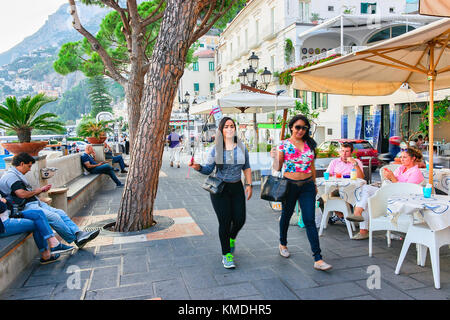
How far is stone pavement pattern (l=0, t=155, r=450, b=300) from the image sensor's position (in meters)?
3.18

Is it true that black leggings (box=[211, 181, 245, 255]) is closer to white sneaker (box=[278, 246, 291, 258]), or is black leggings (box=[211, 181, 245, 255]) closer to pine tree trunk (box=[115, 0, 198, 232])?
white sneaker (box=[278, 246, 291, 258])

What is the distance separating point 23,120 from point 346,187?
495 cm

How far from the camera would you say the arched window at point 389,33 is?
21.9 metres

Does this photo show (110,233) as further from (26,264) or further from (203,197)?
(203,197)

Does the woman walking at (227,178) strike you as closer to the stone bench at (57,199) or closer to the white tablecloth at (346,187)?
the white tablecloth at (346,187)

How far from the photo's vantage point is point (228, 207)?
376 centimetres

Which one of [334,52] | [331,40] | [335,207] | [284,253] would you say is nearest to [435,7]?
[335,207]

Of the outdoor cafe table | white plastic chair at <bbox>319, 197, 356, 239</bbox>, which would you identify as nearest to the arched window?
the outdoor cafe table

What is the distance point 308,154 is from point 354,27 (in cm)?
2200

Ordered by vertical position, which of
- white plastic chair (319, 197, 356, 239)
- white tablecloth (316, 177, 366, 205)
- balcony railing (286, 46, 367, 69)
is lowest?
white plastic chair (319, 197, 356, 239)

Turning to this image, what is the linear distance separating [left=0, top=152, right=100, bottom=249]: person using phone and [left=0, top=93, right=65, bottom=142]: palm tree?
148cm

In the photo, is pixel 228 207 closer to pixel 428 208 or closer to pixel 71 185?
pixel 428 208

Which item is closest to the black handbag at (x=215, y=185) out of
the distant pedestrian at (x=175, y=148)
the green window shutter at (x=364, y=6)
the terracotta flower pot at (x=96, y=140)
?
the terracotta flower pot at (x=96, y=140)
